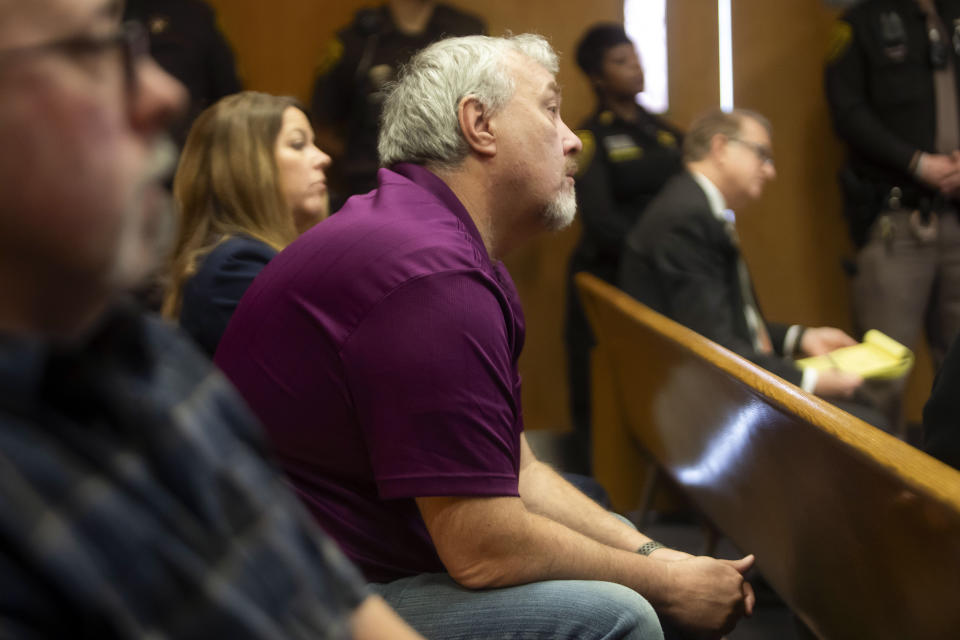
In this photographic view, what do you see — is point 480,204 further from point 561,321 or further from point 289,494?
point 561,321

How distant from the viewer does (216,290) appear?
1999 millimetres

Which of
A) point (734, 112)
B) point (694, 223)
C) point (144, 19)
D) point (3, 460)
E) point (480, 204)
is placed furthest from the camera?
point (144, 19)

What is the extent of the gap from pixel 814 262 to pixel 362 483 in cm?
390

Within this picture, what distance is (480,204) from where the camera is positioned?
1572mm

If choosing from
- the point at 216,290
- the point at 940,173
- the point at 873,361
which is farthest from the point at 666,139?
the point at 216,290

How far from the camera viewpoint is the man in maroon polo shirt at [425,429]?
47.2 inches

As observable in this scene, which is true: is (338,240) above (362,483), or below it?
above

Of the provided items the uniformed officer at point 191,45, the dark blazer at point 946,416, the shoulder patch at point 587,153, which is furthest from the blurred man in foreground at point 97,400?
the shoulder patch at point 587,153

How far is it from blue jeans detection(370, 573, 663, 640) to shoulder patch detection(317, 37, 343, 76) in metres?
3.02

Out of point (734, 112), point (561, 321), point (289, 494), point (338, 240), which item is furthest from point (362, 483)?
point (561, 321)

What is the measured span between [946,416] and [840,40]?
3194 millimetres

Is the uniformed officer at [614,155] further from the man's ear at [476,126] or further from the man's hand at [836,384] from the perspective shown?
the man's ear at [476,126]

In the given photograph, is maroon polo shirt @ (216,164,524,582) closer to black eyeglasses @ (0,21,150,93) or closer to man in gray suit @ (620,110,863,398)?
black eyeglasses @ (0,21,150,93)

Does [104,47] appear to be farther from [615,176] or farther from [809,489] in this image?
[615,176]
